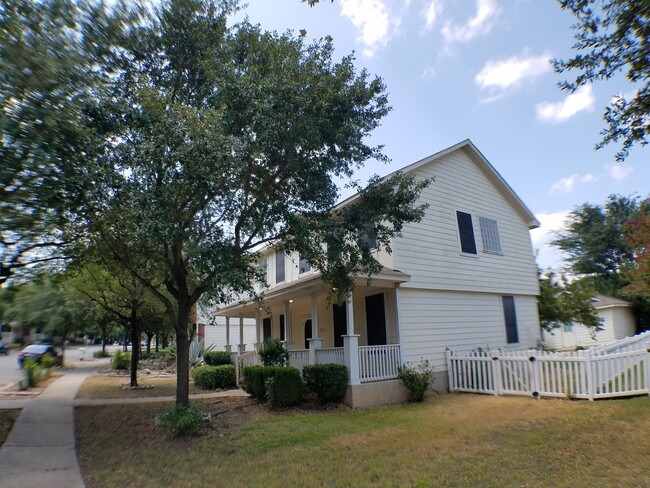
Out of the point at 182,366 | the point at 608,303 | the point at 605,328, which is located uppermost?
the point at 608,303

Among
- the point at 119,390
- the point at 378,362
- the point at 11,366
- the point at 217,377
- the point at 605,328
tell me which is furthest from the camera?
the point at 11,366

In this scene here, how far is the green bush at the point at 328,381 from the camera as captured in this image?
11.0 m

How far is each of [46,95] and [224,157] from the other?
2.68m

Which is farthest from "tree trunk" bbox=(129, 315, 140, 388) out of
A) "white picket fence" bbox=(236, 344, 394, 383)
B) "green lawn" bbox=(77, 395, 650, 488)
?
"white picket fence" bbox=(236, 344, 394, 383)

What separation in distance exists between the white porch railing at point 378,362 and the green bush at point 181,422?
14.9 ft

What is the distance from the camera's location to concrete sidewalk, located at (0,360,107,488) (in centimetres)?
596

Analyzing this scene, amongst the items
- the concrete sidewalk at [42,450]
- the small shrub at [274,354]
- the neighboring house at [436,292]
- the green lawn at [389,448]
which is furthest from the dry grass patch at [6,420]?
the small shrub at [274,354]

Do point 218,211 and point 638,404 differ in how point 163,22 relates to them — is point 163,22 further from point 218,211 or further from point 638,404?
point 638,404

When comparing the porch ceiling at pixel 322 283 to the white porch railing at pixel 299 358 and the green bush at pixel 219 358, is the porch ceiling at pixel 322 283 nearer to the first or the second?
the white porch railing at pixel 299 358

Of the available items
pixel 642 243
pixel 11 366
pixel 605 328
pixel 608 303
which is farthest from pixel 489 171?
pixel 11 366

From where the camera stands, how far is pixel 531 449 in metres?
6.77

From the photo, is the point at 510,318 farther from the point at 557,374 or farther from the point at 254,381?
the point at 254,381

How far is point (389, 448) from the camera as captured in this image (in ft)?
23.4

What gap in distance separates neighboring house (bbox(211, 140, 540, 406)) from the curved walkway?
191 inches
